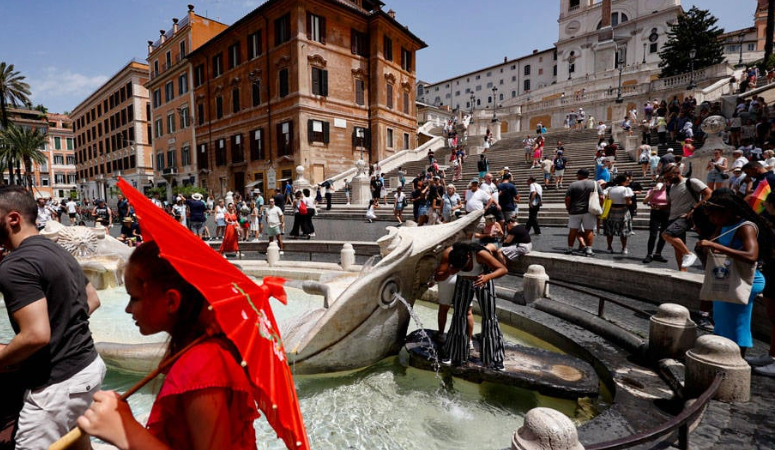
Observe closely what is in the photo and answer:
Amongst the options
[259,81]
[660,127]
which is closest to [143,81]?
[259,81]

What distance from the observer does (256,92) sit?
29516 millimetres

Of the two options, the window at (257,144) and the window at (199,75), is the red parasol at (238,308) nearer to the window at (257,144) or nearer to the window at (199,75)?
the window at (257,144)

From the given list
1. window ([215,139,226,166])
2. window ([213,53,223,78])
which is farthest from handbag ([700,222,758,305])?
window ([213,53,223,78])

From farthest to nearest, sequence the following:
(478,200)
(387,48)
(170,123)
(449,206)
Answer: (170,123)
(387,48)
(449,206)
(478,200)

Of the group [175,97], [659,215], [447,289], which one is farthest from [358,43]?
[447,289]

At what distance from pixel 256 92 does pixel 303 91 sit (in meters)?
5.23

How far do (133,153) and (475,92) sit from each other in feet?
190

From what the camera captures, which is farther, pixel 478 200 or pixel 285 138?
pixel 285 138

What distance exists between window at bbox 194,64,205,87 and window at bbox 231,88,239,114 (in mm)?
4519

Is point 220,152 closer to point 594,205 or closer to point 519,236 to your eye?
point 519,236

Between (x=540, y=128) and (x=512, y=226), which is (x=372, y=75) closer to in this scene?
(x=540, y=128)

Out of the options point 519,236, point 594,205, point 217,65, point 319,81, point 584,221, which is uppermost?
point 217,65

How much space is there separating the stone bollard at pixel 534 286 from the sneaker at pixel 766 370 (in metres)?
2.30

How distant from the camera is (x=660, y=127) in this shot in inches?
749
